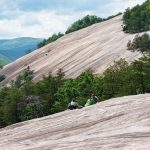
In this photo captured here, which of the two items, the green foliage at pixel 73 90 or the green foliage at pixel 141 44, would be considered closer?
the green foliage at pixel 73 90

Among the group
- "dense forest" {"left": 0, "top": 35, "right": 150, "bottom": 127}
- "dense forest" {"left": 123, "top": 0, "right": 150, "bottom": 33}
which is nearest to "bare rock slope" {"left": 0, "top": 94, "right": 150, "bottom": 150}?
"dense forest" {"left": 0, "top": 35, "right": 150, "bottom": 127}

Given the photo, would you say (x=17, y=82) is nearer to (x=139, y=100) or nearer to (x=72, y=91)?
(x=72, y=91)

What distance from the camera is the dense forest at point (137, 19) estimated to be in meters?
142

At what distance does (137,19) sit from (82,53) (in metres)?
25.0

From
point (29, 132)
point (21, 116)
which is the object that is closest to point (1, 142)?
point (29, 132)

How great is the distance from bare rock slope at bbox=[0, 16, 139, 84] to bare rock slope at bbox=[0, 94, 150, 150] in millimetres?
79726

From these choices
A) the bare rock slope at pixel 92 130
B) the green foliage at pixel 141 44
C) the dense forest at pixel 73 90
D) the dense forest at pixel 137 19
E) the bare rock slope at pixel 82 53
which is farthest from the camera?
the dense forest at pixel 137 19

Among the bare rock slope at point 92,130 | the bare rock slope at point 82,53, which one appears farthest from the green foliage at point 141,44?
the bare rock slope at point 92,130

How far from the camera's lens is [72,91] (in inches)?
3452

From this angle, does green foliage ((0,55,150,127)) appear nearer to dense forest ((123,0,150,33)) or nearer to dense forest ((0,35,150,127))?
dense forest ((0,35,150,127))

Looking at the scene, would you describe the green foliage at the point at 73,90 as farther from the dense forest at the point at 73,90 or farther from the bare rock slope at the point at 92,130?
the bare rock slope at the point at 92,130

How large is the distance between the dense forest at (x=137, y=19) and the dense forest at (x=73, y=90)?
4835 cm

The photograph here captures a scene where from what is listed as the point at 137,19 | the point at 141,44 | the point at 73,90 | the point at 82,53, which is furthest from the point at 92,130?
the point at 137,19

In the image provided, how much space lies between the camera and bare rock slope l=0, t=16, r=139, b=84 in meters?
120
